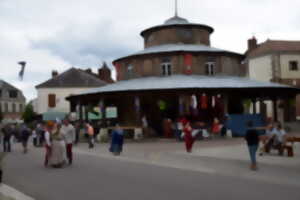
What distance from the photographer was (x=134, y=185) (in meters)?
9.31

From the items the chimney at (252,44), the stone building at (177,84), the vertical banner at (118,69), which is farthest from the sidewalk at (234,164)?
the chimney at (252,44)

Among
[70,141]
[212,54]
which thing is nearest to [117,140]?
[70,141]

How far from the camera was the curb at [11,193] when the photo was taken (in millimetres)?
8066

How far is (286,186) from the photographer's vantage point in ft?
30.7

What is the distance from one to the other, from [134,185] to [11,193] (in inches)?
112

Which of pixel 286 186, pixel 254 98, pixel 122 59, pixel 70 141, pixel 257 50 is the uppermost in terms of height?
pixel 257 50

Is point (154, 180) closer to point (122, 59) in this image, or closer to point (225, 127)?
point (225, 127)

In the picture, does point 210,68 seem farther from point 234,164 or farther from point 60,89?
point 60,89

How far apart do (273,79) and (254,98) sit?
1482cm

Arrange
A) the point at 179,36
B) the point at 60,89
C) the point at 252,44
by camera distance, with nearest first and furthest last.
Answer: the point at 179,36 → the point at 252,44 → the point at 60,89

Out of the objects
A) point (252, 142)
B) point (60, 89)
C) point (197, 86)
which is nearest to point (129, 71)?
point (197, 86)

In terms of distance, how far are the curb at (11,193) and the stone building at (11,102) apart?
61.0 metres

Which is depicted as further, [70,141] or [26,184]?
[70,141]

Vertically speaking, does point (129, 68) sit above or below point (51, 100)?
above
